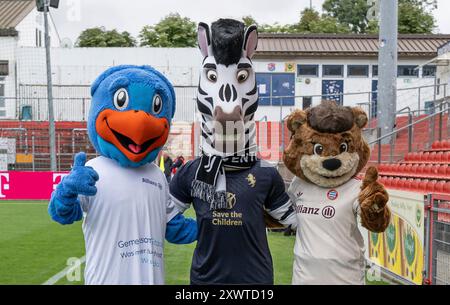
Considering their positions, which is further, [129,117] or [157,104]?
[157,104]

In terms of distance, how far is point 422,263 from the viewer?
5465mm

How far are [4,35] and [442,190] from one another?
76.6 feet

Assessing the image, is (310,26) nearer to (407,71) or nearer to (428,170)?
(407,71)

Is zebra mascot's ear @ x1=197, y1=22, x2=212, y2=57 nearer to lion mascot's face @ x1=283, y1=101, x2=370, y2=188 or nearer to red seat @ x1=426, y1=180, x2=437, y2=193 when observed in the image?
lion mascot's face @ x1=283, y1=101, x2=370, y2=188

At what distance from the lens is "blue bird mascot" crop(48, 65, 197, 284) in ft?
10.6

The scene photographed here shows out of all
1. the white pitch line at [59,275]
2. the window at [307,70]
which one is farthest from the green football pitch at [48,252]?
the window at [307,70]

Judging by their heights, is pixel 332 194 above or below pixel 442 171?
above

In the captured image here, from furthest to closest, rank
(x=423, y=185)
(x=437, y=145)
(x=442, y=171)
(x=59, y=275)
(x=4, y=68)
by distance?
1. (x=4, y=68)
2. (x=437, y=145)
3. (x=442, y=171)
4. (x=423, y=185)
5. (x=59, y=275)

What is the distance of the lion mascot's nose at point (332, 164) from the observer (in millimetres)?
3566

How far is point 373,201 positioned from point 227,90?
3.55 feet

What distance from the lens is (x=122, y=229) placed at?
3.26 metres

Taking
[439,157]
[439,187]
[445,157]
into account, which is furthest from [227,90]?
[439,157]

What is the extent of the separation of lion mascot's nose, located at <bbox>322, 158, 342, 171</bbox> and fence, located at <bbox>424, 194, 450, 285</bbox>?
71.2 inches
